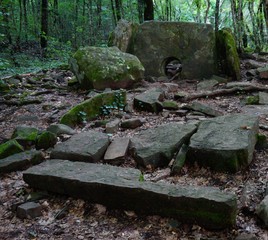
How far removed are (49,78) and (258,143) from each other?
242 inches

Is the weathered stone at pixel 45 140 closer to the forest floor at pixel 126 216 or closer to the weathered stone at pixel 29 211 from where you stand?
the forest floor at pixel 126 216

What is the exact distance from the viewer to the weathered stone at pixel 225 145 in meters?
3.26

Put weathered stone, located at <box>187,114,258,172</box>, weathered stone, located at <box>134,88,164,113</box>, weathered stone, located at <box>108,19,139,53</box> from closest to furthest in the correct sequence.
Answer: weathered stone, located at <box>187,114,258,172</box>
weathered stone, located at <box>134,88,164,113</box>
weathered stone, located at <box>108,19,139,53</box>

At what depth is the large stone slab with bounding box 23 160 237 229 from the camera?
258 centimetres

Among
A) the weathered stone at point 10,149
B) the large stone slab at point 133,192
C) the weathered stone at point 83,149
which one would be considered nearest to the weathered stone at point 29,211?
the large stone slab at point 133,192

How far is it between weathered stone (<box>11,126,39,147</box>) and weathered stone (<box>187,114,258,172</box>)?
2.15m

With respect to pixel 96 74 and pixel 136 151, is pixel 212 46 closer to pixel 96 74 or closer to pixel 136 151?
pixel 96 74

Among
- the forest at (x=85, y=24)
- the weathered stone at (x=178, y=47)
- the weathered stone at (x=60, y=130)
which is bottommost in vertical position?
the weathered stone at (x=60, y=130)

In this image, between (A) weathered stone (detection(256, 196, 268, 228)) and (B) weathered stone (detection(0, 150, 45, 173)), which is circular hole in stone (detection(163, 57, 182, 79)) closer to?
(B) weathered stone (detection(0, 150, 45, 173))

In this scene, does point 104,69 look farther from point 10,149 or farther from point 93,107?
point 10,149

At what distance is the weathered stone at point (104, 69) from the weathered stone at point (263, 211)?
15.6 feet

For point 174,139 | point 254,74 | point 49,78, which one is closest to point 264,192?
point 174,139

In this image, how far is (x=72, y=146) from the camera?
3.98m

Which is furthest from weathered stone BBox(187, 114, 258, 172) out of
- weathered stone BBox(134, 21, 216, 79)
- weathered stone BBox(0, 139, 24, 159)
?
weathered stone BBox(134, 21, 216, 79)
